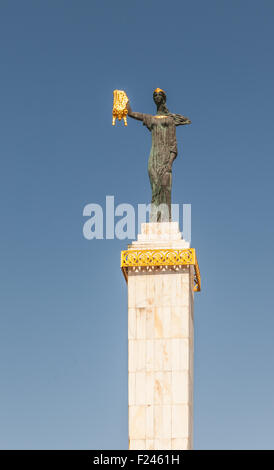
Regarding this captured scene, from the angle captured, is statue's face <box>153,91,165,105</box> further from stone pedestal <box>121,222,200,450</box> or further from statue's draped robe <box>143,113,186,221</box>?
stone pedestal <box>121,222,200,450</box>

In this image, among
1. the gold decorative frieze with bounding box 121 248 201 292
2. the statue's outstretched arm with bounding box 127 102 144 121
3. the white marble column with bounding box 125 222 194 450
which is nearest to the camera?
the white marble column with bounding box 125 222 194 450

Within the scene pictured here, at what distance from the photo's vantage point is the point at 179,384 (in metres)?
57.8

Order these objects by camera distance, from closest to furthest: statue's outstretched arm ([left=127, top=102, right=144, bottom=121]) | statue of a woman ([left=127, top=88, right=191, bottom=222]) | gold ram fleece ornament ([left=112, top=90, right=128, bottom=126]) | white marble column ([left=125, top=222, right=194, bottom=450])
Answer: white marble column ([left=125, top=222, right=194, bottom=450]), statue of a woman ([left=127, top=88, right=191, bottom=222]), gold ram fleece ornament ([left=112, top=90, right=128, bottom=126]), statue's outstretched arm ([left=127, top=102, right=144, bottom=121])

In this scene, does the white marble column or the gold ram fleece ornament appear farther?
the gold ram fleece ornament

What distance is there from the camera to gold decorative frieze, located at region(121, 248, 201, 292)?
5909 cm

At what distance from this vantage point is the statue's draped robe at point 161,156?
61125 mm

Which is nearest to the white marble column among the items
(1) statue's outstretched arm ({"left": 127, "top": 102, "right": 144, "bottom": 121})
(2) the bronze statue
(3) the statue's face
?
(2) the bronze statue

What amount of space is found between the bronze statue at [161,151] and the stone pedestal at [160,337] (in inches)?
37.1

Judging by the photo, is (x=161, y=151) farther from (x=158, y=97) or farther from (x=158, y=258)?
(x=158, y=258)

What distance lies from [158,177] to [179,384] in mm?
9184

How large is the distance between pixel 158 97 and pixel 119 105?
1.77 m

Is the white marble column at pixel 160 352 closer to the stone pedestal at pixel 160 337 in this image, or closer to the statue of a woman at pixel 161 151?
the stone pedestal at pixel 160 337
